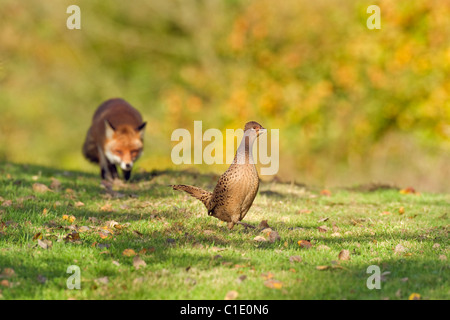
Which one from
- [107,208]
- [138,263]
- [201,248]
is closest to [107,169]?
[107,208]

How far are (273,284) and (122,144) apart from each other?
6.22m

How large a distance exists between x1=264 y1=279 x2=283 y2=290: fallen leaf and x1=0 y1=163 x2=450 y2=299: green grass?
0.05 meters

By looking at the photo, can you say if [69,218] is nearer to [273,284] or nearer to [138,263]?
[138,263]

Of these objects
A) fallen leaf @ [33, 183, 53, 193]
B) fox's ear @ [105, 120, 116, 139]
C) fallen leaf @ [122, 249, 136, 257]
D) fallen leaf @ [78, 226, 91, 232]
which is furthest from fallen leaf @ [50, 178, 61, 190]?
fallen leaf @ [122, 249, 136, 257]

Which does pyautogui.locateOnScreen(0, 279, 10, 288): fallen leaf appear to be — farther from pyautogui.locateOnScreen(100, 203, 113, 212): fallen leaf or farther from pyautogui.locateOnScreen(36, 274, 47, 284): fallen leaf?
pyautogui.locateOnScreen(100, 203, 113, 212): fallen leaf

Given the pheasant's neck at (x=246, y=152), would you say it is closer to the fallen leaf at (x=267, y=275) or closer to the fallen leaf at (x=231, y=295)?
the fallen leaf at (x=267, y=275)

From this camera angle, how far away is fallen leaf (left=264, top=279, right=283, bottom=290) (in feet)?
15.4

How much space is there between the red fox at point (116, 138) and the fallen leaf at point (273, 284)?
5.89 metres

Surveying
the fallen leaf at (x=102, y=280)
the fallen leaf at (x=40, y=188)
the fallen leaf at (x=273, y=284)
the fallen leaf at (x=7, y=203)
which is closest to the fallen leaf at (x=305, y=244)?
the fallen leaf at (x=273, y=284)

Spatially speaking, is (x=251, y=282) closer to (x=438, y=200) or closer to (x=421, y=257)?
(x=421, y=257)

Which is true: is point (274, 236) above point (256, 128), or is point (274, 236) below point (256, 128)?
below

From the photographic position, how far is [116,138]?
1045cm

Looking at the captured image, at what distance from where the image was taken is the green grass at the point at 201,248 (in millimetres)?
4621
